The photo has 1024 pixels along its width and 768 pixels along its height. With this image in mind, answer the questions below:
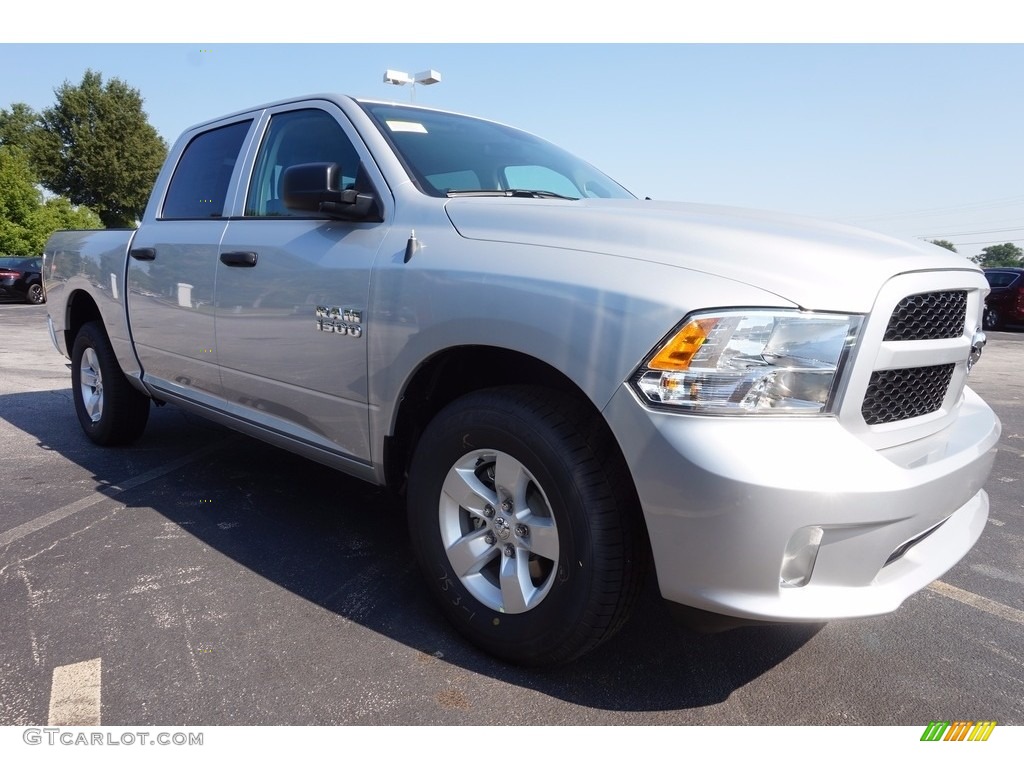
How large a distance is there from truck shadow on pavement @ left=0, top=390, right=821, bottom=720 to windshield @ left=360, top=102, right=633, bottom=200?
152cm

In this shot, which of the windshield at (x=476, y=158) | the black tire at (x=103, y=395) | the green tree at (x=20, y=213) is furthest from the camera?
the green tree at (x=20, y=213)

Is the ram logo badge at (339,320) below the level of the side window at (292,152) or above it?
below

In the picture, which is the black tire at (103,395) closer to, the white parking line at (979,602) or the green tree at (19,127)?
the white parking line at (979,602)

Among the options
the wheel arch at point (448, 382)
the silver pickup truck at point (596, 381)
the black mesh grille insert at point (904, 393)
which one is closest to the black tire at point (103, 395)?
the silver pickup truck at point (596, 381)

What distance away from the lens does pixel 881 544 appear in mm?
1784

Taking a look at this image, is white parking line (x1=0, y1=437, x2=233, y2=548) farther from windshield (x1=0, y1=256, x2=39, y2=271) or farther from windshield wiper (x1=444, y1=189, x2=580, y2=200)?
windshield (x1=0, y1=256, x2=39, y2=271)

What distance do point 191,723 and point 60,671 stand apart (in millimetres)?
527

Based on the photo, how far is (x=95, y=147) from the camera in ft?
142

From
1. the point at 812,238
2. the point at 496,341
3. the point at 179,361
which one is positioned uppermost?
the point at 812,238

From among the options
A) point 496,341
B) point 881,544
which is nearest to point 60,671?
point 496,341

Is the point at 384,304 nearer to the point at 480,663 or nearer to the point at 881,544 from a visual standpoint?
the point at 480,663

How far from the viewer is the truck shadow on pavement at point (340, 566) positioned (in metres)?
2.20

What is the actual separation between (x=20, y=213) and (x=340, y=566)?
35254 mm

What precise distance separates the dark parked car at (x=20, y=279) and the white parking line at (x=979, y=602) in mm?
21349
